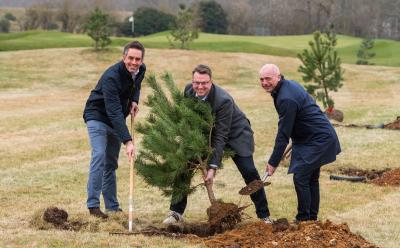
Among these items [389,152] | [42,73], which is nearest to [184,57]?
[42,73]

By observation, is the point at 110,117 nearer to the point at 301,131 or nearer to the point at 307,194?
the point at 301,131

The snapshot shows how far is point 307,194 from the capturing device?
6910 millimetres

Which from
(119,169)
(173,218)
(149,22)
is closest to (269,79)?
(173,218)

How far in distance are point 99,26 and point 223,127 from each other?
2891 centimetres

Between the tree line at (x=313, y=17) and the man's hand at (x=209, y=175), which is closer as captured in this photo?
the man's hand at (x=209, y=175)

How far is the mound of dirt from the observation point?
1026 cm

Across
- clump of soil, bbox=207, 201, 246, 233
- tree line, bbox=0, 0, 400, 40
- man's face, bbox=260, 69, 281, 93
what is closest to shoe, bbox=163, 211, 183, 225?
clump of soil, bbox=207, 201, 246, 233

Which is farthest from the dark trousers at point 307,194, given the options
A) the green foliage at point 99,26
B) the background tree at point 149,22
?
the background tree at point 149,22

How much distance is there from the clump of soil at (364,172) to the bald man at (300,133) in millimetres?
4471

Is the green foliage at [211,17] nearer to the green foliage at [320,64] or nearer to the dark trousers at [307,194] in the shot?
the green foliage at [320,64]

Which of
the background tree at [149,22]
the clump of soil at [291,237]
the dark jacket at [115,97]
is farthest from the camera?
the background tree at [149,22]

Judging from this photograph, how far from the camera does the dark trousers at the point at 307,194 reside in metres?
6.87

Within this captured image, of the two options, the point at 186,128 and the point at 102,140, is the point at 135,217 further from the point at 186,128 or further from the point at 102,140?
the point at 186,128

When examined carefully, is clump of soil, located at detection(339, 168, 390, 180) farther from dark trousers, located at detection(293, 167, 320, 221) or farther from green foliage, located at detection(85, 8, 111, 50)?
green foliage, located at detection(85, 8, 111, 50)
